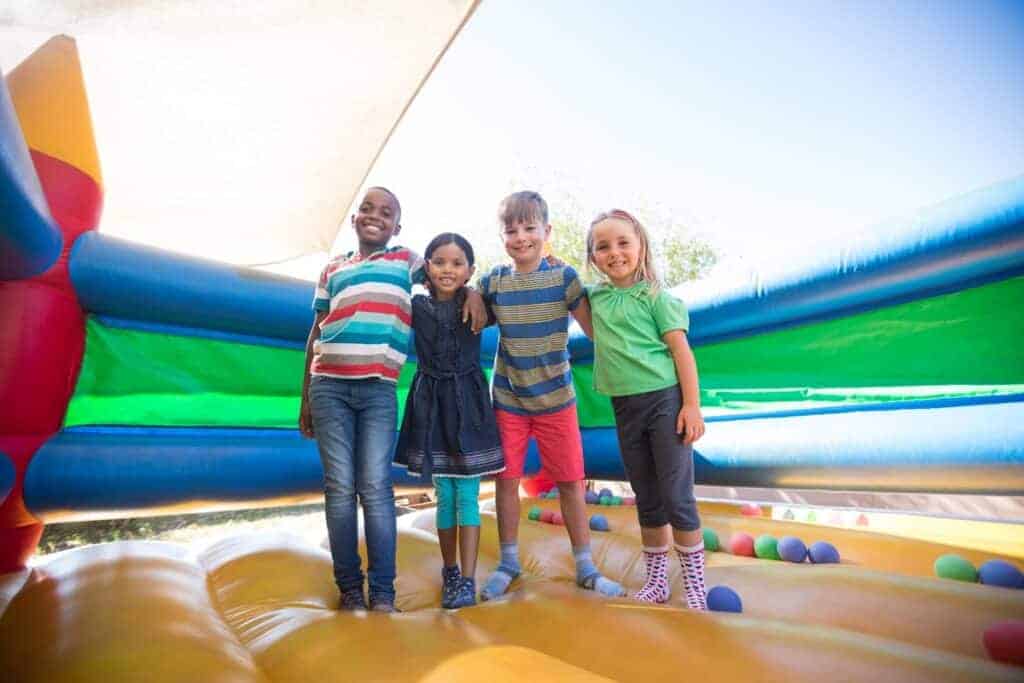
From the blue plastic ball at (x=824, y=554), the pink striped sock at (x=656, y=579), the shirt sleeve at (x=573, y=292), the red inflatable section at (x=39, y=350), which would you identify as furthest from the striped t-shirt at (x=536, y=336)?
the red inflatable section at (x=39, y=350)

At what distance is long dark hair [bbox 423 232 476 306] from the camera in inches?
60.9

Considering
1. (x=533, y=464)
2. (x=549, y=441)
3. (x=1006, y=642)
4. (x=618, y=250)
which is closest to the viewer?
(x=1006, y=642)

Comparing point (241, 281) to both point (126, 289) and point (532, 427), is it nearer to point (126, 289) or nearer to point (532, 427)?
point (126, 289)

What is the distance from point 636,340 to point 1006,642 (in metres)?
0.85

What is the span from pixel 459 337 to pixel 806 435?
117cm

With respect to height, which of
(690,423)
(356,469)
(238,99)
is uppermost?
(238,99)

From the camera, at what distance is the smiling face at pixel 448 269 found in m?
1.53

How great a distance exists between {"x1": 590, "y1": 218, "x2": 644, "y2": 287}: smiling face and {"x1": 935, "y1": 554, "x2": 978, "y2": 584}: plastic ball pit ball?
0.95 metres

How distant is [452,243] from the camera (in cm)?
155

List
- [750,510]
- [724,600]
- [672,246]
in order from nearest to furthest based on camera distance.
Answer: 1. [724,600]
2. [750,510]
3. [672,246]

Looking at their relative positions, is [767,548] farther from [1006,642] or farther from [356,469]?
[356,469]

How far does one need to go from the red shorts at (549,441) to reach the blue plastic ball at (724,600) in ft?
1.57

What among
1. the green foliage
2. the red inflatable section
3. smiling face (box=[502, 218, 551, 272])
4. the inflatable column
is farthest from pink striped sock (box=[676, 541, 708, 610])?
the green foliage

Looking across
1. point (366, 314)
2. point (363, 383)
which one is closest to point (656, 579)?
point (363, 383)
